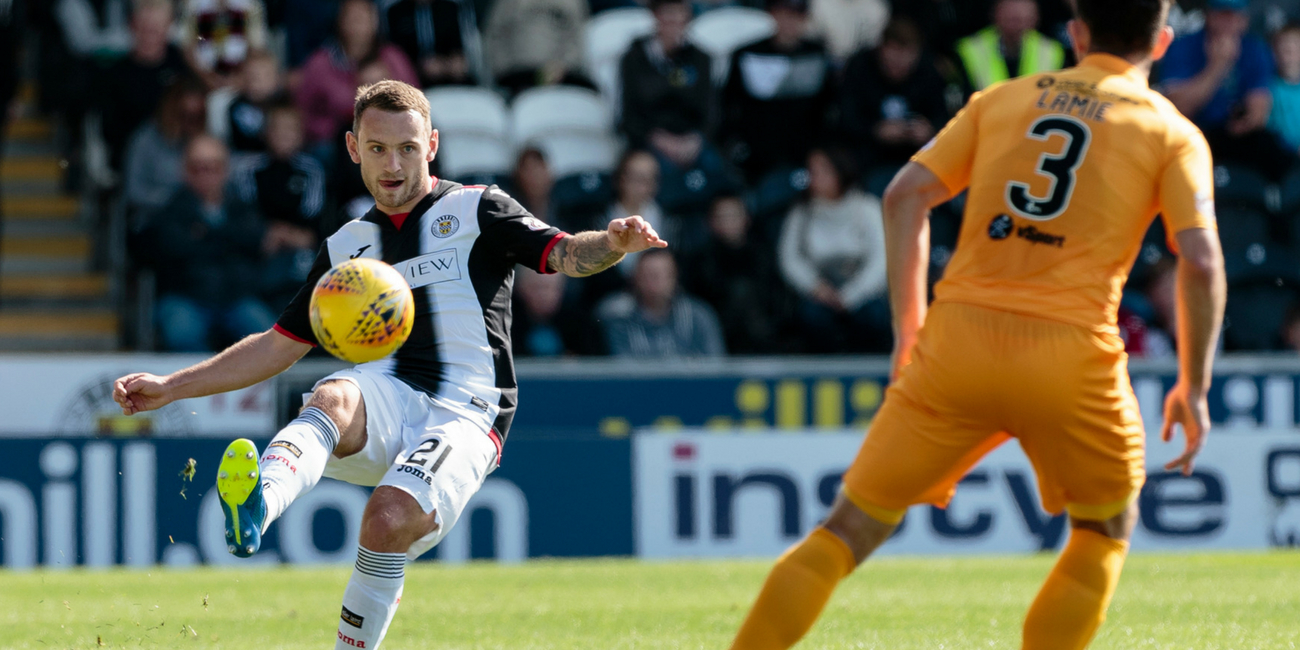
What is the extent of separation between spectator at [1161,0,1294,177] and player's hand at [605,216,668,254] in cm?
977

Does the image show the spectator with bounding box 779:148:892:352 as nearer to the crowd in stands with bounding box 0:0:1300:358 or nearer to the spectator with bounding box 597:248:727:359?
the crowd in stands with bounding box 0:0:1300:358

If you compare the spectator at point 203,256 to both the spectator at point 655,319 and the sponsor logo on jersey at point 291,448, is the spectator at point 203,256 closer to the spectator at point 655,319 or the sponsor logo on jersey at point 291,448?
the spectator at point 655,319

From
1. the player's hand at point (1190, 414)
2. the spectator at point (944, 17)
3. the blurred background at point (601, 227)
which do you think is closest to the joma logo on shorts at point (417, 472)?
the player's hand at point (1190, 414)

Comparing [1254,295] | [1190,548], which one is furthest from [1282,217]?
[1190,548]

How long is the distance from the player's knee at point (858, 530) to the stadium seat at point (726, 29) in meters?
10.3

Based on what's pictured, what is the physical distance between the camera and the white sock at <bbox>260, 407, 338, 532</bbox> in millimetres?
4227

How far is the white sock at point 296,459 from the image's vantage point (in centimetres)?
423

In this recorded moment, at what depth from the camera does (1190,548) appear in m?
10.8

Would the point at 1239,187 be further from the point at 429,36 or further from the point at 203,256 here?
the point at 203,256

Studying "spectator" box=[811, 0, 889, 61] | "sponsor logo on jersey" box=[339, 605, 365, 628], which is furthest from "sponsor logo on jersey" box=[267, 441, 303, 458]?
"spectator" box=[811, 0, 889, 61]

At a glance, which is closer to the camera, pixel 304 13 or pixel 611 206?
pixel 611 206

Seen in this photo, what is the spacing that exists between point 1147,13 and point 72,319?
11253 millimetres

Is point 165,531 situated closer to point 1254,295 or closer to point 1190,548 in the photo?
point 1190,548

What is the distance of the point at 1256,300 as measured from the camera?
41.7 ft
